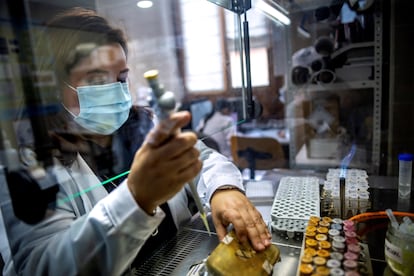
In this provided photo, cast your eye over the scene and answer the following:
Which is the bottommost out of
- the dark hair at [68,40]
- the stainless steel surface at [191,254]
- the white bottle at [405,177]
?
the stainless steel surface at [191,254]

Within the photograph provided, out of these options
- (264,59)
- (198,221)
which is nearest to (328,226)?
(198,221)

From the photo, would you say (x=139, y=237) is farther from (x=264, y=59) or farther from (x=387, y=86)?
(x=264, y=59)

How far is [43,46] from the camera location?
2.34 feet

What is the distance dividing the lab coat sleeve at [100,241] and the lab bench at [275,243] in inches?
7.6

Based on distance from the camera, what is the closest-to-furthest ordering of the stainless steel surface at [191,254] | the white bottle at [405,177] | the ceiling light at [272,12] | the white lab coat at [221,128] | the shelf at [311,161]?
the stainless steel surface at [191,254] < the white bottle at [405,177] < the ceiling light at [272,12] < the shelf at [311,161] < the white lab coat at [221,128]

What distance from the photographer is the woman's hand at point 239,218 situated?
2.08ft

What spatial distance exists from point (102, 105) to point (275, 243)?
1.87 feet

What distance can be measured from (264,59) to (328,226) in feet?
5.98

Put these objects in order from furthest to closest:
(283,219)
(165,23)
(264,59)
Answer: (165,23) → (264,59) → (283,219)

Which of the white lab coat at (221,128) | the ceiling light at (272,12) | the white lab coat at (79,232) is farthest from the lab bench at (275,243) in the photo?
the white lab coat at (221,128)

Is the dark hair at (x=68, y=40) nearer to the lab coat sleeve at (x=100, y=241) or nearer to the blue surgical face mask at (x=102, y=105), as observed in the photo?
the blue surgical face mask at (x=102, y=105)

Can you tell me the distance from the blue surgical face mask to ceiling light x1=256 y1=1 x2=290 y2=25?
0.66 meters

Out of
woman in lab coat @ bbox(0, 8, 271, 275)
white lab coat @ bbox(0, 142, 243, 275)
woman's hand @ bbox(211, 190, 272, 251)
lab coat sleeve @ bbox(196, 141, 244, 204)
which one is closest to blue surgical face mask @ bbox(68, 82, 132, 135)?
woman in lab coat @ bbox(0, 8, 271, 275)

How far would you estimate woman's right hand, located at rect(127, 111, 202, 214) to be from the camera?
42cm
